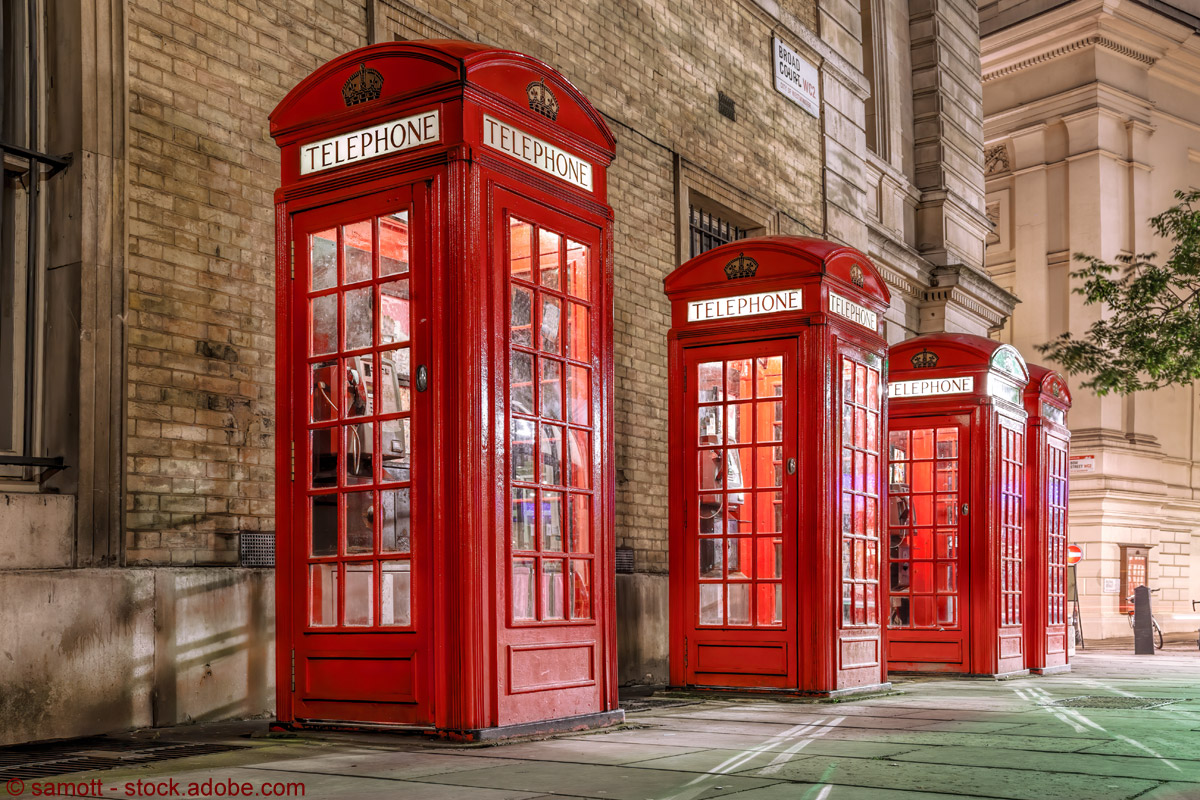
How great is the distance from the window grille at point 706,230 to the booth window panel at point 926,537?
3061 mm

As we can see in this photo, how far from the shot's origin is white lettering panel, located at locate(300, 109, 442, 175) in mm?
6125

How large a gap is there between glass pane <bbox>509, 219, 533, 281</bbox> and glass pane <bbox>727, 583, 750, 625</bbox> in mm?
3548

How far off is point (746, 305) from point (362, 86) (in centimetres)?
363

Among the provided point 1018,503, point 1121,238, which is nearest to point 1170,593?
point 1121,238

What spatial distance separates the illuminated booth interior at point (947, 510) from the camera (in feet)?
39.4

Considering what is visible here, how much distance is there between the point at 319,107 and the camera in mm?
6457

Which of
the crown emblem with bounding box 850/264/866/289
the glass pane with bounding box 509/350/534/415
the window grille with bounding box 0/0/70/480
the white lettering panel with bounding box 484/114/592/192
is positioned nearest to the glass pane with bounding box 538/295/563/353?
the glass pane with bounding box 509/350/534/415

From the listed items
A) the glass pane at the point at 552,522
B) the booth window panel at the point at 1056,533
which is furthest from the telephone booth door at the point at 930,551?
the glass pane at the point at 552,522

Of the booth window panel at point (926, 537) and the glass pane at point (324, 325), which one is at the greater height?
the glass pane at point (324, 325)

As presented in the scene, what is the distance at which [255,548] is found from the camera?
24.7 ft

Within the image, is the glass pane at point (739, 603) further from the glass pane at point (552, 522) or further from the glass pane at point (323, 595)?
the glass pane at point (323, 595)

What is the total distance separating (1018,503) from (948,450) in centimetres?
138

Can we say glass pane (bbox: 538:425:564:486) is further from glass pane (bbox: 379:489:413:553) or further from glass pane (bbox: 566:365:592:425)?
glass pane (bbox: 379:489:413:553)

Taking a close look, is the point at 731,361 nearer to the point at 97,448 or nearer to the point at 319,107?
the point at 319,107
